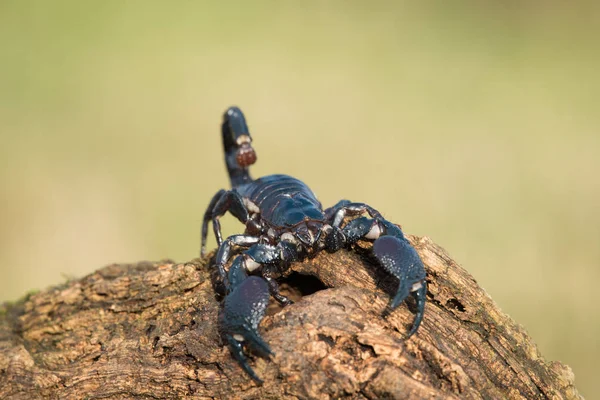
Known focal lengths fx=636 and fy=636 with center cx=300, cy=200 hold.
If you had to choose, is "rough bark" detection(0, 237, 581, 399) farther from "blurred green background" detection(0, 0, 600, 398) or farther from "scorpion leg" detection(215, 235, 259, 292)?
"blurred green background" detection(0, 0, 600, 398)

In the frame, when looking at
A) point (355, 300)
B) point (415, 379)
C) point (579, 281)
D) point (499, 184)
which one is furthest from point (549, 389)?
point (499, 184)

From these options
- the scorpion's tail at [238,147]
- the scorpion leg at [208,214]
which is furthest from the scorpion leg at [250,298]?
the scorpion's tail at [238,147]

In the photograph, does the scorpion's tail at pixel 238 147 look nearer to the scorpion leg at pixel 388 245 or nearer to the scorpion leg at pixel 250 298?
the scorpion leg at pixel 388 245

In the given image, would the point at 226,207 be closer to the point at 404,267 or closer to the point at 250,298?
the point at 250,298

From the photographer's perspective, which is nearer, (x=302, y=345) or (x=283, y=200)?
(x=302, y=345)

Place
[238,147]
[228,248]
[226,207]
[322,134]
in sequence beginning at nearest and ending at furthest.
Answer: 1. [228,248]
2. [226,207]
3. [238,147]
4. [322,134]

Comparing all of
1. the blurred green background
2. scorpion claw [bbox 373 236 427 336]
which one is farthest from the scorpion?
the blurred green background

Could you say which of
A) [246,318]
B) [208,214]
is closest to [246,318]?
[246,318]
